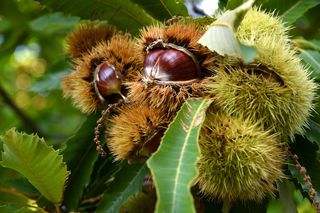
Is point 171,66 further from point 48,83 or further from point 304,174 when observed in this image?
point 48,83

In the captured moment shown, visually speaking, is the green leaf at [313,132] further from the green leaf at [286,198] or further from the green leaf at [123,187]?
the green leaf at [123,187]

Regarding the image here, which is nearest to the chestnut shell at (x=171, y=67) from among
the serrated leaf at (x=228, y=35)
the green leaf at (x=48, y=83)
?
the serrated leaf at (x=228, y=35)

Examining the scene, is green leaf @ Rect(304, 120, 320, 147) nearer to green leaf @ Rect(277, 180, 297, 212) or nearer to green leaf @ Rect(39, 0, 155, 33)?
green leaf @ Rect(277, 180, 297, 212)

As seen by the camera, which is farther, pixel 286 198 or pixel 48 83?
pixel 48 83

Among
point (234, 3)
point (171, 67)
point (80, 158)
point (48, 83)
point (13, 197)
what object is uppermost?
point (234, 3)

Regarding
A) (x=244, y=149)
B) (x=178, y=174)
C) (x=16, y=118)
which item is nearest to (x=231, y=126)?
(x=244, y=149)

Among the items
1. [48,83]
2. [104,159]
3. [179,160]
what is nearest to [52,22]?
[48,83]
